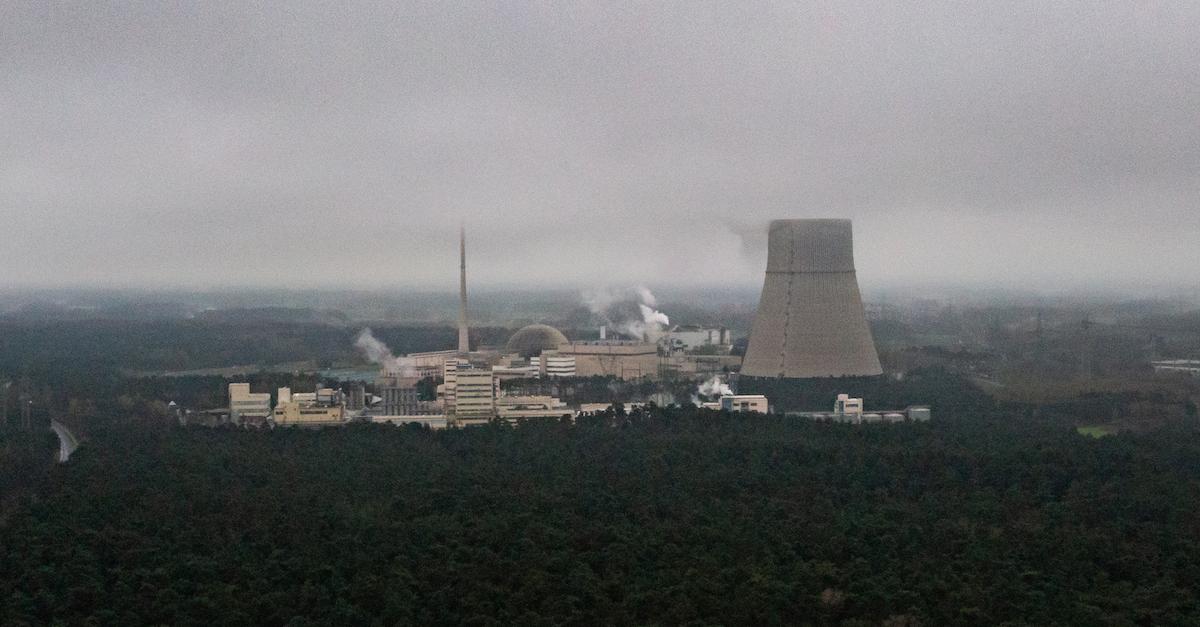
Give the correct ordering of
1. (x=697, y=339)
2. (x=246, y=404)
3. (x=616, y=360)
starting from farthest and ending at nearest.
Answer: (x=697, y=339)
(x=616, y=360)
(x=246, y=404)

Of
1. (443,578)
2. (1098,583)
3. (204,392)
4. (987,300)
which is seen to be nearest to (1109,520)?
(1098,583)

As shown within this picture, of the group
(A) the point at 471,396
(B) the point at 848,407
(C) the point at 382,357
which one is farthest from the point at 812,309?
(C) the point at 382,357

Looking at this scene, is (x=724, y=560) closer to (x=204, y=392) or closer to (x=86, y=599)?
(x=86, y=599)

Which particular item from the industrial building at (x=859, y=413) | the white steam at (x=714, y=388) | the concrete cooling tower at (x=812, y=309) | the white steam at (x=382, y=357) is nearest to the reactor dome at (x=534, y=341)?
the white steam at (x=382, y=357)

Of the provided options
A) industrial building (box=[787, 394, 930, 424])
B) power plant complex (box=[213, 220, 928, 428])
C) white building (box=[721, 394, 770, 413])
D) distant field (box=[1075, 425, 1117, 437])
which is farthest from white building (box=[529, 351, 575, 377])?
distant field (box=[1075, 425, 1117, 437])

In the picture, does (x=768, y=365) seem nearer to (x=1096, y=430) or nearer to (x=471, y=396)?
(x=471, y=396)

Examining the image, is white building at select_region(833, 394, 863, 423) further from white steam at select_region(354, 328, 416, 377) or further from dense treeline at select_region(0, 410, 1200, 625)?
white steam at select_region(354, 328, 416, 377)
